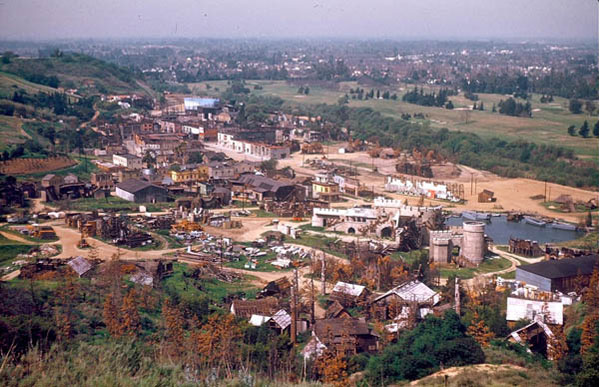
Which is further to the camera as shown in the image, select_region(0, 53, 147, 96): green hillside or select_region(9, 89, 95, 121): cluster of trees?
select_region(0, 53, 147, 96): green hillside

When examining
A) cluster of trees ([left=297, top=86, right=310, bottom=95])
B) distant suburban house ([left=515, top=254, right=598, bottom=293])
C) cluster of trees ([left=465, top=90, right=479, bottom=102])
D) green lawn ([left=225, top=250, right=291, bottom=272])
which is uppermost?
distant suburban house ([left=515, top=254, right=598, bottom=293])

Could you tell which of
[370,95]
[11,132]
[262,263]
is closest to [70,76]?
[11,132]

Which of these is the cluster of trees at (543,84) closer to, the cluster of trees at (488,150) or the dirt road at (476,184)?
the cluster of trees at (488,150)

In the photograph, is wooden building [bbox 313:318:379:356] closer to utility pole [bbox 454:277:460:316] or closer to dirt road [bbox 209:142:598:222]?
utility pole [bbox 454:277:460:316]

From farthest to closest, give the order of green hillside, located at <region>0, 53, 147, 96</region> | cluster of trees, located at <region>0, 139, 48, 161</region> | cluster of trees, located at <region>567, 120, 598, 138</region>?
green hillside, located at <region>0, 53, 147, 96</region> → cluster of trees, located at <region>567, 120, 598, 138</region> → cluster of trees, located at <region>0, 139, 48, 161</region>

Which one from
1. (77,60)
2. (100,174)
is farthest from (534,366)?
(77,60)

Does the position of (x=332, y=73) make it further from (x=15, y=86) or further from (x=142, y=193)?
(x=142, y=193)

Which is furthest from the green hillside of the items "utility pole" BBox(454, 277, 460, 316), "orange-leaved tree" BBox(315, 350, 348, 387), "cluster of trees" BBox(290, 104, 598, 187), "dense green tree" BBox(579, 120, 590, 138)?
"orange-leaved tree" BBox(315, 350, 348, 387)
